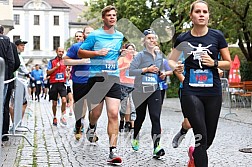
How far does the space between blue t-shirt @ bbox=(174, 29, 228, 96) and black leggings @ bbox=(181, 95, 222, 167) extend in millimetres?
73

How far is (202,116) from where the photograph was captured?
17.5 ft

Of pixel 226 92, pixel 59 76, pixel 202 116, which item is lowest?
pixel 226 92

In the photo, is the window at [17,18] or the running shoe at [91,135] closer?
the running shoe at [91,135]

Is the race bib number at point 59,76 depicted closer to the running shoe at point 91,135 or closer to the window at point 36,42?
the running shoe at point 91,135

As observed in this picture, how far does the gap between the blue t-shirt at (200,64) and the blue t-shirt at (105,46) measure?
1825 mm

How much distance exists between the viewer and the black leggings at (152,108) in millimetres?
7480

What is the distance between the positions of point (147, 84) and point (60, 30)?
7234 cm

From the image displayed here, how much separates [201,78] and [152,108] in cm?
226

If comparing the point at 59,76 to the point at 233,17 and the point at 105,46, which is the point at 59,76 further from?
the point at 233,17

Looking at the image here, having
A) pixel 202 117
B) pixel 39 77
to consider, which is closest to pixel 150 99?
pixel 202 117

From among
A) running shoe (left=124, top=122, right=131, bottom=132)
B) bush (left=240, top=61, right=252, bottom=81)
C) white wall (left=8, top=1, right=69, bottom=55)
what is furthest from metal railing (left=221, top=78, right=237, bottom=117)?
white wall (left=8, top=1, right=69, bottom=55)

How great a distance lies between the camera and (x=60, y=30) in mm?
79000

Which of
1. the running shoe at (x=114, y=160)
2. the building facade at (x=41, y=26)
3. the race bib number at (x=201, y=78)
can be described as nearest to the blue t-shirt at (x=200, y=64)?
the race bib number at (x=201, y=78)

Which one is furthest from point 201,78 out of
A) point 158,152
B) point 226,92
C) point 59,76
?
point 226,92
